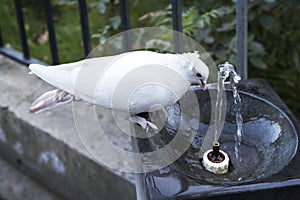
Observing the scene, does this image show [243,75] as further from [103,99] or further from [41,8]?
[41,8]

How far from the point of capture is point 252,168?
1.54 metres

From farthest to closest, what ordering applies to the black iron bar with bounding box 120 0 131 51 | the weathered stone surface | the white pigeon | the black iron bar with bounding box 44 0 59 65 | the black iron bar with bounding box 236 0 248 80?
the weathered stone surface, the black iron bar with bounding box 44 0 59 65, the black iron bar with bounding box 120 0 131 51, the black iron bar with bounding box 236 0 248 80, the white pigeon

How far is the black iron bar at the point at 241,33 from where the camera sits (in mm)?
1902

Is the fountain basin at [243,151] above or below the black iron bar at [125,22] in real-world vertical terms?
below

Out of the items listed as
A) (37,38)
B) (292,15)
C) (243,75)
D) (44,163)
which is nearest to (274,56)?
(292,15)

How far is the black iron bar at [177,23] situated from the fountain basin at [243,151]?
0.38 m

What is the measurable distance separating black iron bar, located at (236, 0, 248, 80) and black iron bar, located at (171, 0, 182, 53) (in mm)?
187

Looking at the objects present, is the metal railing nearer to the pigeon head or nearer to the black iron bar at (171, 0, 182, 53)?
the black iron bar at (171, 0, 182, 53)

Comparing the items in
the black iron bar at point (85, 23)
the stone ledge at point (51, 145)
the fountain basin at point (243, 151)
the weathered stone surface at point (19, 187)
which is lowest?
the weathered stone surface at point (19, 187)

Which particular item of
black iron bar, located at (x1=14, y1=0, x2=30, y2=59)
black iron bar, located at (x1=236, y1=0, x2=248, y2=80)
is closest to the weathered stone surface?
black iron bar, located at (x1=14, y1=0, x2=30, y2=59)

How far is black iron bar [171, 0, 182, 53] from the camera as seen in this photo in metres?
1.97

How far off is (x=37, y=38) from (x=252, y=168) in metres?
2.07

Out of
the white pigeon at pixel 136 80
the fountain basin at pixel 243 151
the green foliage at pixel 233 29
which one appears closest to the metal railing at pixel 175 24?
the green foliage at pixel 233 29

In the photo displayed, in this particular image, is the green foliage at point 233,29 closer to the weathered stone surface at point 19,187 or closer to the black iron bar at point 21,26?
the black iron bar at point 21,26
